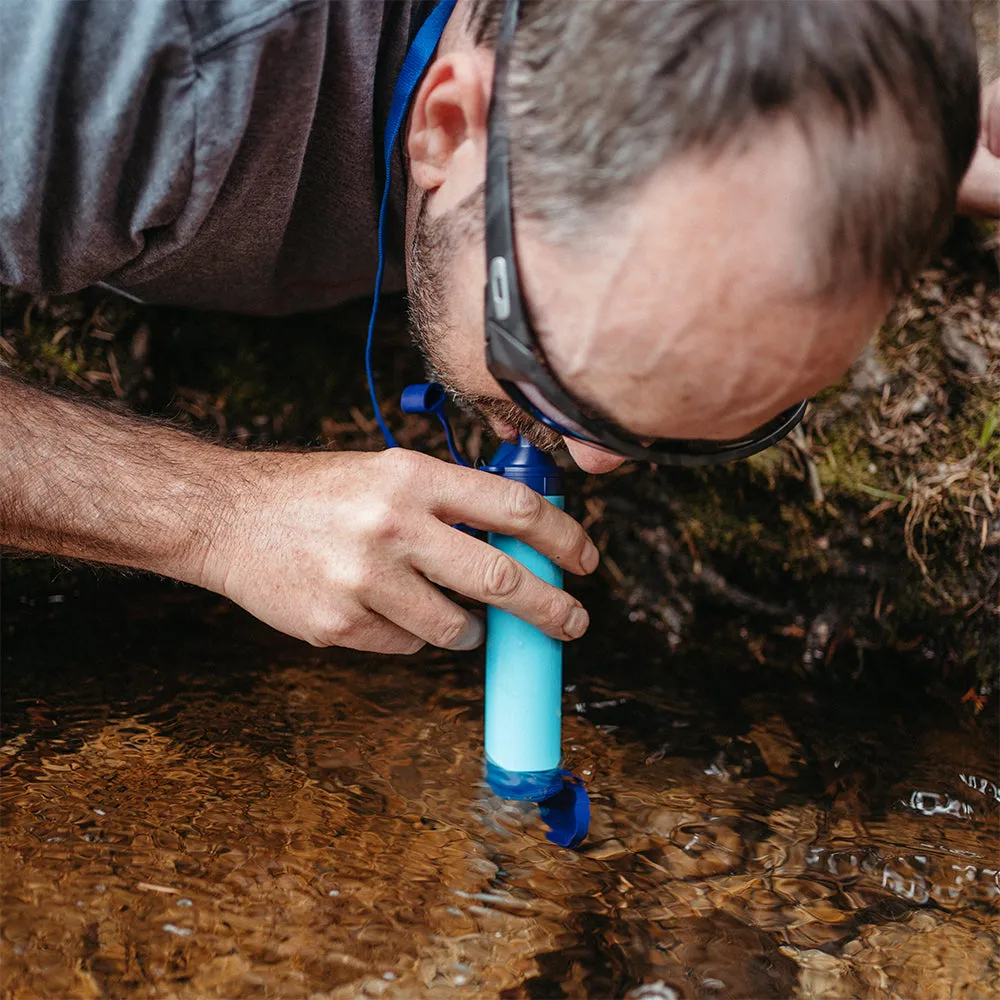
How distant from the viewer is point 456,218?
164 cm

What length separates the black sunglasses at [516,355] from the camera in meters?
1.47

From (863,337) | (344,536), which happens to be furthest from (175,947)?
(863,337)

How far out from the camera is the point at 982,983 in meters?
1.50

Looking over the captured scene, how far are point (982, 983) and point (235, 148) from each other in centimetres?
179

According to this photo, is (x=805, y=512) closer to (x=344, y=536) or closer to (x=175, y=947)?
(x=344, y=536)

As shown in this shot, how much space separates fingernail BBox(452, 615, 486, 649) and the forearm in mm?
475

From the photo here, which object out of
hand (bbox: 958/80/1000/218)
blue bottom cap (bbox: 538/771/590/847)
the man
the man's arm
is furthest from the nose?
hand (bbox: 958/80/1000/218)

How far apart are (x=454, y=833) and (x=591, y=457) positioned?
695mm

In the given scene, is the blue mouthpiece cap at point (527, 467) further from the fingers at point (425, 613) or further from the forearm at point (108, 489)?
the forearm at point (108, 489)

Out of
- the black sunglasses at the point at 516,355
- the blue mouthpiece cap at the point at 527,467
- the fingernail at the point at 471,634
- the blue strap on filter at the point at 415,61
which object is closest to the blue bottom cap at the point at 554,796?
the fingernail at the point at 471,634

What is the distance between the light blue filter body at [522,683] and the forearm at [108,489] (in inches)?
21.1

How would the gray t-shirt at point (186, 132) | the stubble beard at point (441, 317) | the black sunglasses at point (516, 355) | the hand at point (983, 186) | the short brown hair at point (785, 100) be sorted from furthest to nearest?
1. the hand at point (983, 186)
2. the stubble beard at point (441, 317)
3. the gray t-shirt at point (186, 132)
4. the black sunglasses at point (516, 355)
5. the short brown hair at point (785, 100)

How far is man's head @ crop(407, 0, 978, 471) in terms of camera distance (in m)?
1.25

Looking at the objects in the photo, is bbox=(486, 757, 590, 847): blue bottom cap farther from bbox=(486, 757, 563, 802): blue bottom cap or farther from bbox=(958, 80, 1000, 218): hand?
bbox=(958, 80, 1000, 218): hand
